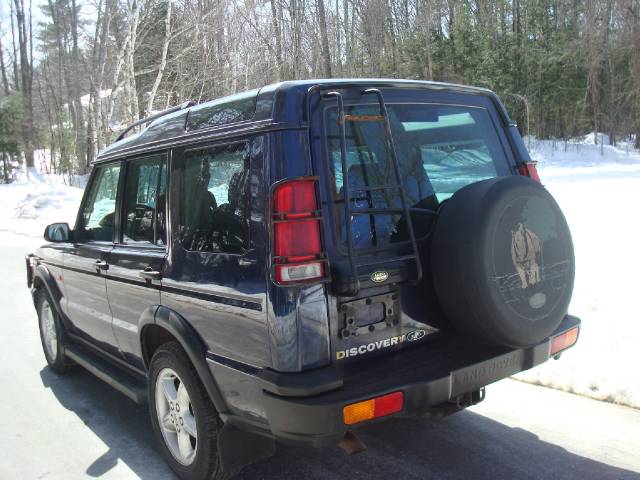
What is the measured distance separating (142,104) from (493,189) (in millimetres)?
19746

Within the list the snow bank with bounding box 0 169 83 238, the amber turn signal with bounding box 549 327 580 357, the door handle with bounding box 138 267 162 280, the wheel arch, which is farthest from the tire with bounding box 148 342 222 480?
the snow bank with bounding box 0 169 83 238

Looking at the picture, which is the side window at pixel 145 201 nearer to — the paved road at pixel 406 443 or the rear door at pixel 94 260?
the rear door at pixel 94 260

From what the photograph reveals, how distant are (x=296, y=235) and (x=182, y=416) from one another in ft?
4.68

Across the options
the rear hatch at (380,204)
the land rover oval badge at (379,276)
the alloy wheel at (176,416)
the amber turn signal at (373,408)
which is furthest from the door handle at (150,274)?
the amber turn signal at (373,408)

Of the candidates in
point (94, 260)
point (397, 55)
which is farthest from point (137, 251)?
point (397, 55)

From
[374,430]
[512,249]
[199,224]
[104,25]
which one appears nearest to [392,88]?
[512,249]

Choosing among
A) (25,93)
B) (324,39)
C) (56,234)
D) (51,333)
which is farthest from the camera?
(25,93)

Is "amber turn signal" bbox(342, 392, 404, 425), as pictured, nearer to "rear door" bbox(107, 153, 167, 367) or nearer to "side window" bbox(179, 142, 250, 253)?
"side window" bbox(179, 142, 250, 253)

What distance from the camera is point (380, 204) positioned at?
275cm

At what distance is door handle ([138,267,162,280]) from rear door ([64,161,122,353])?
655 millimetres

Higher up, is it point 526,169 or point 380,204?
point 526,169

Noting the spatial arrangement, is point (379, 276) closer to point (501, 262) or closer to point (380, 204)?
point (380, 204)

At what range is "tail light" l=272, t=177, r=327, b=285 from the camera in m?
2.42

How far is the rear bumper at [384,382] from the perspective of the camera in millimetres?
2354
